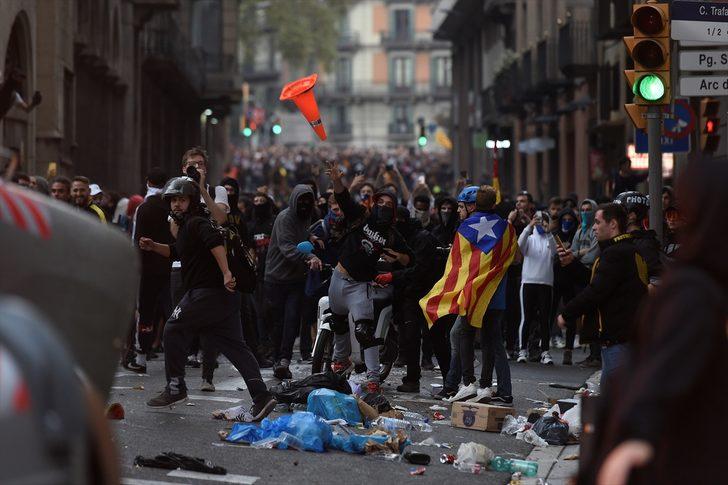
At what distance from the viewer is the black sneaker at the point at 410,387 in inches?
538

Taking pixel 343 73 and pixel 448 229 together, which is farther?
pixel 343 73

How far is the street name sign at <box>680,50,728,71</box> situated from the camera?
1323cm

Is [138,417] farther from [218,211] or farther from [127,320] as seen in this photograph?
[127,320]

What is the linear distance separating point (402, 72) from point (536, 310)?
10589 cm

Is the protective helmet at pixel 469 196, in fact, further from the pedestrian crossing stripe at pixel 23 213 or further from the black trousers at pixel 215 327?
the pedestrian crossing stripe at pixel 23 213

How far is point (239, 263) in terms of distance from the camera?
454 inches

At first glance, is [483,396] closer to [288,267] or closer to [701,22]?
[701,22]

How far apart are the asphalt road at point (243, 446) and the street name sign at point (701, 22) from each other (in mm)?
3139

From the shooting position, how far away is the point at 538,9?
4191cm

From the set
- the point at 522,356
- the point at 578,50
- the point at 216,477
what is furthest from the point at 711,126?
the point at 578,50

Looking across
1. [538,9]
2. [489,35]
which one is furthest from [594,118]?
[489,35]

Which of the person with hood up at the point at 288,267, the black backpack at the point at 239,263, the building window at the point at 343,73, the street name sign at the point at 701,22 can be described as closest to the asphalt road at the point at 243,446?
the black backpack at the point at 239,263

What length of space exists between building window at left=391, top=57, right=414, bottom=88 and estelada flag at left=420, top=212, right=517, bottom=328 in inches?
4329

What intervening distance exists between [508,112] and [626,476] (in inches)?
1662
